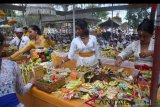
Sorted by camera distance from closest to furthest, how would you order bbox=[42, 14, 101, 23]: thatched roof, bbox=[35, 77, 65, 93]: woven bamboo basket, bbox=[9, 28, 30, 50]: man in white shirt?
bbox=[35, 77, 65, 93]: woven bamboo basket → bbox=[9, 28, 30, 50]: man in white shirt → bbox=[42, 14, 101, 23]: thatched roof

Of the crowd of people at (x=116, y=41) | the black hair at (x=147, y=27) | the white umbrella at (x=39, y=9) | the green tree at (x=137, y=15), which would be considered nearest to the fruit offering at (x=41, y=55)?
the black hair at (x=147, y=27)

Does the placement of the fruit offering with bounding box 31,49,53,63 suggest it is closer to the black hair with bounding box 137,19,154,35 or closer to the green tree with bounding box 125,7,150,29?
the black hair with bounding box 137,19,154,35

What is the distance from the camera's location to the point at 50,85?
2.07m

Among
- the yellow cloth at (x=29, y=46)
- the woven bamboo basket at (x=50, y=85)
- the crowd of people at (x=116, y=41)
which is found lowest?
the woven bamboo basket at (x=50, y=85)

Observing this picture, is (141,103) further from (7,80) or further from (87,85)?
(7,80)

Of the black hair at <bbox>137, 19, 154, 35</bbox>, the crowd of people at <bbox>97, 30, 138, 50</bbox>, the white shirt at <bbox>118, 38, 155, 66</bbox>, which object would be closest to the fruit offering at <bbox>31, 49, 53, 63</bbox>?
the white shirt at <bbox>118, 38, 155, 66</bbox>

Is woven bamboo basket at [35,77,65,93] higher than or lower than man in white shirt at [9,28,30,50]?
lower

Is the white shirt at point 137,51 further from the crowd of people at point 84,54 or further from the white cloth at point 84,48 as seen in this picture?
Result: the white cloth at point 84,48

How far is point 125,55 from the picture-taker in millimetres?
2463

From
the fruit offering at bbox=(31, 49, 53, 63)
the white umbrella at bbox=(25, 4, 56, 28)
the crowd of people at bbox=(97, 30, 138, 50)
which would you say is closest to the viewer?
the fruit offering at bbox=(31, 49, 53, 63)

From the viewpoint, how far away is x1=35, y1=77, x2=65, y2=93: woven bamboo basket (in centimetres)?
207

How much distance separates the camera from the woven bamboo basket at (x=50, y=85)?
81.6 inches

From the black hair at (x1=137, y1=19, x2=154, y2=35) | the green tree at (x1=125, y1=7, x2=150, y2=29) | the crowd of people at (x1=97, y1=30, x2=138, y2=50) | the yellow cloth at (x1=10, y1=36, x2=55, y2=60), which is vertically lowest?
the crowd of people at (x1=97, y1=30, x2=138, y2=50)

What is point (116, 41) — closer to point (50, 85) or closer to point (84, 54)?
point (84, 54)
